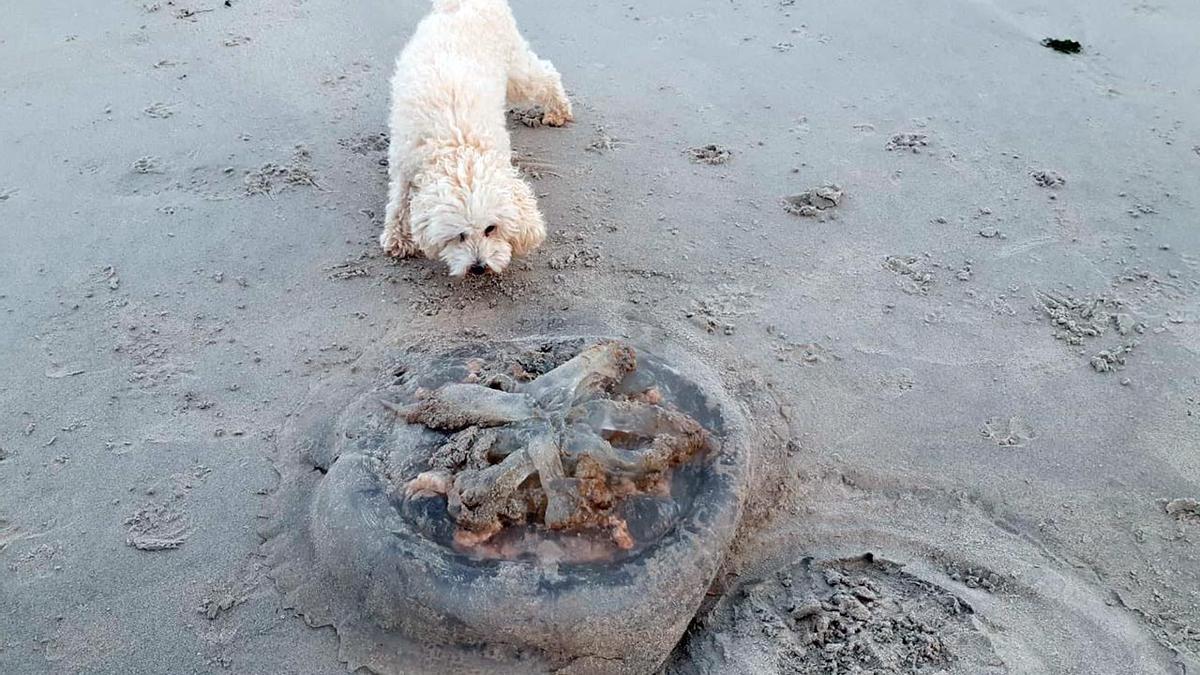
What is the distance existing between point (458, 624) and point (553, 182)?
299 cm

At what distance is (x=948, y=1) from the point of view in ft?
21.2

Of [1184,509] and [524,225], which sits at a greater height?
[524,225]

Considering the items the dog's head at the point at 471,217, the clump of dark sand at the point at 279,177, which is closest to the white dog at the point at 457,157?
the dog's head at the point at 471,217

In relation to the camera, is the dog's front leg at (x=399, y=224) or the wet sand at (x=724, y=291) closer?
the wet sand at (x=724, y=291)

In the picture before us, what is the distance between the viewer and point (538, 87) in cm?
509

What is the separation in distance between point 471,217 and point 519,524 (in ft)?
6.05

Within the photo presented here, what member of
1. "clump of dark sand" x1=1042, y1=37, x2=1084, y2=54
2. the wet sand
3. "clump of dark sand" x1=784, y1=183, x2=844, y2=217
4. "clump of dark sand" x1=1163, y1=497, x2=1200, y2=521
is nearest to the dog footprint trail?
the wet sand

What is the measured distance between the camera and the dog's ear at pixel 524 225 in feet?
12.6

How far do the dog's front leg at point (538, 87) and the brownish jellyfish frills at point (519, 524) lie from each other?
2.81m

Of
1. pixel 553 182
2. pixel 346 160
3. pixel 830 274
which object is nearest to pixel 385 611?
pixel 830 274

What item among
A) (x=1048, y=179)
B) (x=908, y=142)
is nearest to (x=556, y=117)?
(x=908, y=142)

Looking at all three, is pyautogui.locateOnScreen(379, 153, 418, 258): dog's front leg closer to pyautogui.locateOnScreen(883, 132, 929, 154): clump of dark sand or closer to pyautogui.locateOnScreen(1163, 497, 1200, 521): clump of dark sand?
pyautogui.locateOnScreen(883, 132, 929, 154): clump of dark sand

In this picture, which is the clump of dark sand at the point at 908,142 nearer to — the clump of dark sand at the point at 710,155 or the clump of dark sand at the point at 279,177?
the clump of dark sand at the point at 710,155

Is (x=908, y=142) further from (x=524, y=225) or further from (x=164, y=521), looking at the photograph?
(x=164, y=521)
